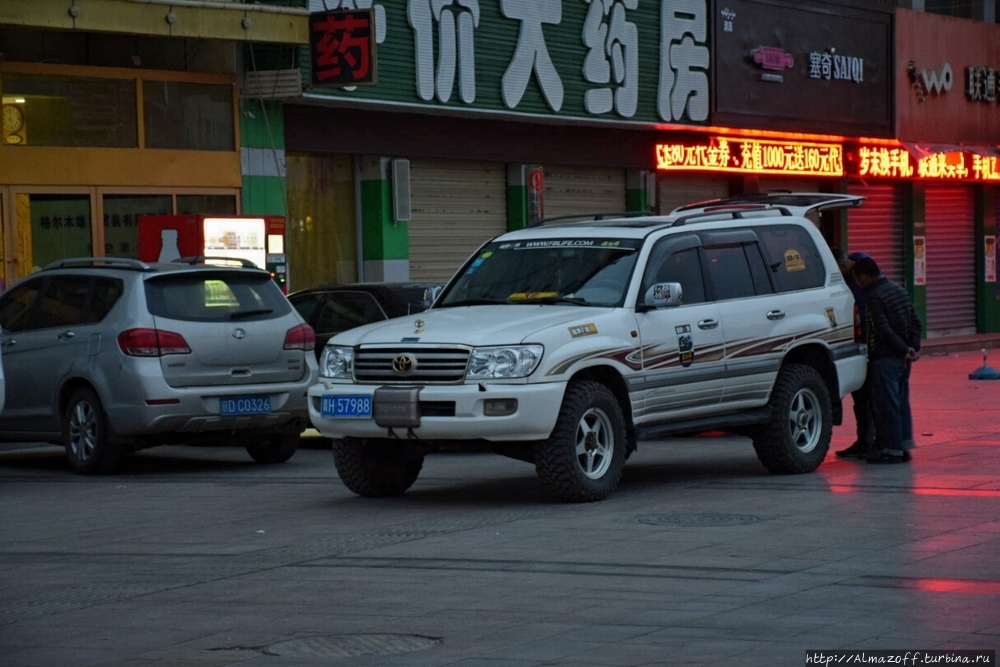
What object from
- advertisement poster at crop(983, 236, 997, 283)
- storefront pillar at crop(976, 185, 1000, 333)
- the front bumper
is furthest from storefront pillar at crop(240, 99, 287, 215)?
advertisement poster at crop(983, 236, 997, 283)

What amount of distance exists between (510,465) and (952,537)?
5445mm

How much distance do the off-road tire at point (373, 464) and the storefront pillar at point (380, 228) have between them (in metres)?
11.0

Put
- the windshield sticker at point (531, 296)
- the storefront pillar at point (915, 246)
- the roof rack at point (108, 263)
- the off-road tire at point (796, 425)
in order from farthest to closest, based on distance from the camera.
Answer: the storefront pillar at point (915, 246), the roof rack at point (108, 263), the off-road tire at point (796, 425), the windshield sticker at point (531, 296)

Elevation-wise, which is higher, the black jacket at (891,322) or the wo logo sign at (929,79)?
the wo logo sign at (929,79)

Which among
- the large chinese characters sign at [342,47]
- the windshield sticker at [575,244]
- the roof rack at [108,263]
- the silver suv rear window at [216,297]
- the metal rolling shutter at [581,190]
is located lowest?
the silver suv rear window at [216,297]

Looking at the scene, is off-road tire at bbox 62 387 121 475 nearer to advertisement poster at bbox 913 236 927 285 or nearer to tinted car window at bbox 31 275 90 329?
tinted car window at bbox 31 275 90 329

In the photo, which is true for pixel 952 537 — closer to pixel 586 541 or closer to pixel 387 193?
pixel 586 541

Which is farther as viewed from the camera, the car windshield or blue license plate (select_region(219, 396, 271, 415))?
blue license plate (select_region(219, 396, 271, 415))

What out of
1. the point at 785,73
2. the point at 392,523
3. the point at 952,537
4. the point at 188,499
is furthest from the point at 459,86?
the point at 952,537

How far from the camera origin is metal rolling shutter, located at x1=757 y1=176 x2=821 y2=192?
103 feet

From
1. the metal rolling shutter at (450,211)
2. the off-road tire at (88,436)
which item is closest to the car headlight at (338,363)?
the off-road tire at (88,436)

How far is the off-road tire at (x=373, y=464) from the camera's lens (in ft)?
40.3

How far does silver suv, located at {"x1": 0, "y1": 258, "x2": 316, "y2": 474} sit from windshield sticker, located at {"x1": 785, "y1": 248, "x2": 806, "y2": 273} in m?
3.95

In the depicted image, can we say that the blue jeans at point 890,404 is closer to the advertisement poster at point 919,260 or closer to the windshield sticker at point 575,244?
the windshield sticker at point 575,244
